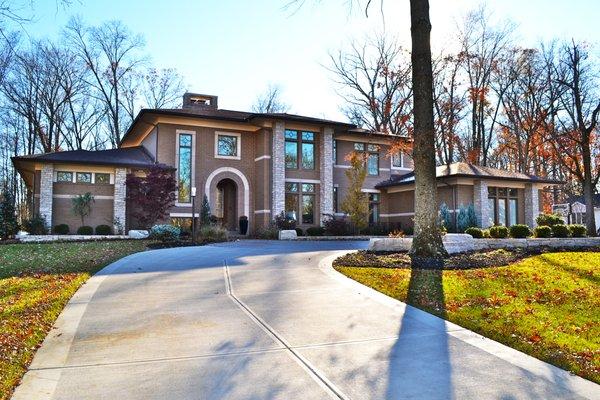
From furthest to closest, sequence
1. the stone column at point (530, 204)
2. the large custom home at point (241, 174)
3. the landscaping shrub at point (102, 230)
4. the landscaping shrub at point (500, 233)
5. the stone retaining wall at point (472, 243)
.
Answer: the stone column at point (530, 204)
the large custom home at point (241, 174)
the landscaping shrub at point (102, 230)
the landscaping shrub at point (500, 233)
the stone retaining wall at point (472, 243)

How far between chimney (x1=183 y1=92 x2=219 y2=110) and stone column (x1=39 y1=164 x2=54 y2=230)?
9.40 metres

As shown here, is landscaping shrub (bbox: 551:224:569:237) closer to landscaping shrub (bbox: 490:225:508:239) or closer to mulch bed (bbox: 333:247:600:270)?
landscaping shrub (bbox: 490:225:508:239)

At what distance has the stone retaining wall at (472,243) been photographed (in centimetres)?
1445

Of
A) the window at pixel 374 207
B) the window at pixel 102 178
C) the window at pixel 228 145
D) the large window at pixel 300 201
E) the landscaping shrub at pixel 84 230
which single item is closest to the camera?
the landscaping shrub at pixel 84 230

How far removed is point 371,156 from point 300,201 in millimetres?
6915

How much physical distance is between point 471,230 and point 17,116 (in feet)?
115

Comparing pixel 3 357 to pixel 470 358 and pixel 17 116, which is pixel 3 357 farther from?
pixel 17 116

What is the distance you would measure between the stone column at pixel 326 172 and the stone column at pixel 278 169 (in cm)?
265

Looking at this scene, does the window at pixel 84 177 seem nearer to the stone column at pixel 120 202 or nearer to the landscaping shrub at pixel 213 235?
the stone column at pixel 120 202

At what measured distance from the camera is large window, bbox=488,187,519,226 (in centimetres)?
2827

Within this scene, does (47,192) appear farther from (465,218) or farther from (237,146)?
(465,218)

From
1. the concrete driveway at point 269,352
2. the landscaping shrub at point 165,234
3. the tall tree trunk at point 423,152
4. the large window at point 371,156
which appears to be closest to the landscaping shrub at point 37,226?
the landscaping shrub at point 165,234

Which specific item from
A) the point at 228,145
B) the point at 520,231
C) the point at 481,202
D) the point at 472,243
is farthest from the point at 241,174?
the point at 472,243

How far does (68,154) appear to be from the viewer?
24.9 meters
